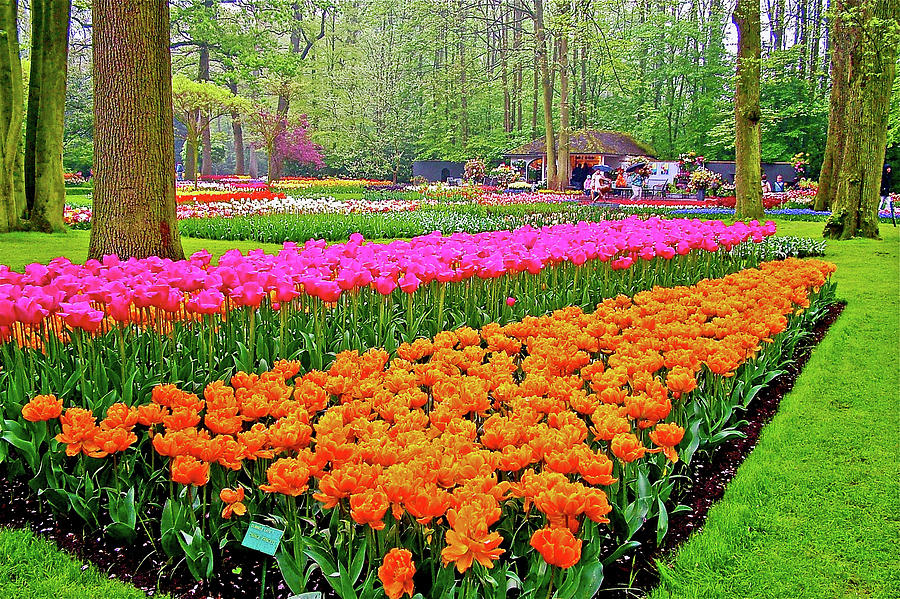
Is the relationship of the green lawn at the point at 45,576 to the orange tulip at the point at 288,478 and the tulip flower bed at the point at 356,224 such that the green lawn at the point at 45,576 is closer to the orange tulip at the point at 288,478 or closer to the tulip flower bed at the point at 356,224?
the orange tulip at the point at 288,478

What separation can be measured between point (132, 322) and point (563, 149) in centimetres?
2604

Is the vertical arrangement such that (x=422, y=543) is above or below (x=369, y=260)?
below

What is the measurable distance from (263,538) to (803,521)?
210 cm

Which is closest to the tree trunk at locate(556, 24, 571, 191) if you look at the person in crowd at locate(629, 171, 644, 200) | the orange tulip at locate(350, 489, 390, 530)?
the person in crowd at locate(629, 171, 644, 200)

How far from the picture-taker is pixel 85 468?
2.70 m

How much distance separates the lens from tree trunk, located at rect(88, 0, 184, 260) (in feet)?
19.4

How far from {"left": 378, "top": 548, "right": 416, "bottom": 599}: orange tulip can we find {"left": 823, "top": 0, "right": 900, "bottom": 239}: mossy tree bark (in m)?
11.8

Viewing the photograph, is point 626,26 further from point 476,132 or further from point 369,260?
point 369,260

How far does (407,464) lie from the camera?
1974 mm

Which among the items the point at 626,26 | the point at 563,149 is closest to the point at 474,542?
the point at 563,149

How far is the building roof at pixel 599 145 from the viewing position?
34469mm

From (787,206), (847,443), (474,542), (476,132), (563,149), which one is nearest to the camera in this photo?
(474,542)

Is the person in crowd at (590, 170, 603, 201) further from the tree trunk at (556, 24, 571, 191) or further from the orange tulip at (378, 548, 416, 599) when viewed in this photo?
the orange tulip at (378, 548, 416, 599)

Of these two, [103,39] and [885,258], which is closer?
[103,39]
